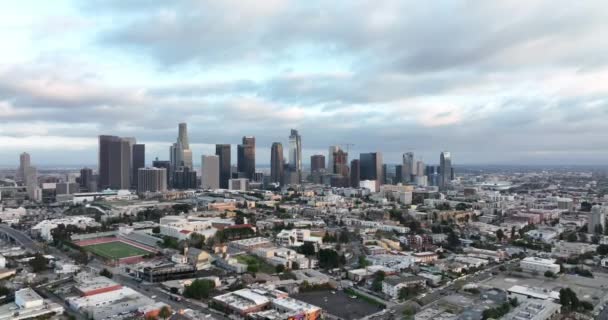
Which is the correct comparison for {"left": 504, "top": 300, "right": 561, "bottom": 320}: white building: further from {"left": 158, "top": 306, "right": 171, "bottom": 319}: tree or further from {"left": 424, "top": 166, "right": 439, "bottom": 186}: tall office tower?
{"left": 424, "top": 166, "right": 439, "bottom": 186}: tall office tower

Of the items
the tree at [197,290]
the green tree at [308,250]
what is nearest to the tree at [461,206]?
the green tree at [308,250]

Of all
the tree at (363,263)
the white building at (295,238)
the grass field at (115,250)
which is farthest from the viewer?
the white building at (295,238)

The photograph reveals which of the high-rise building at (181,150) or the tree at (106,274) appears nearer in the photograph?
the tree at (106,274)

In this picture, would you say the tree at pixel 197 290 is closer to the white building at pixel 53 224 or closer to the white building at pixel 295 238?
the white building at pixel 295 238

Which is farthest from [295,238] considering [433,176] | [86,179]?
[433,176]

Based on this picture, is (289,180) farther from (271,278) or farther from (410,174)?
(271,278)

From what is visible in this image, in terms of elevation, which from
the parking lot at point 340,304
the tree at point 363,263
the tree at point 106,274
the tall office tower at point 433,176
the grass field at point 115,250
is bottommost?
the parking lot at point 340,304

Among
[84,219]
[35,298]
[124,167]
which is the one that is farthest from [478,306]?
[124,167]

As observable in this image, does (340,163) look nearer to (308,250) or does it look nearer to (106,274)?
(308,250)
